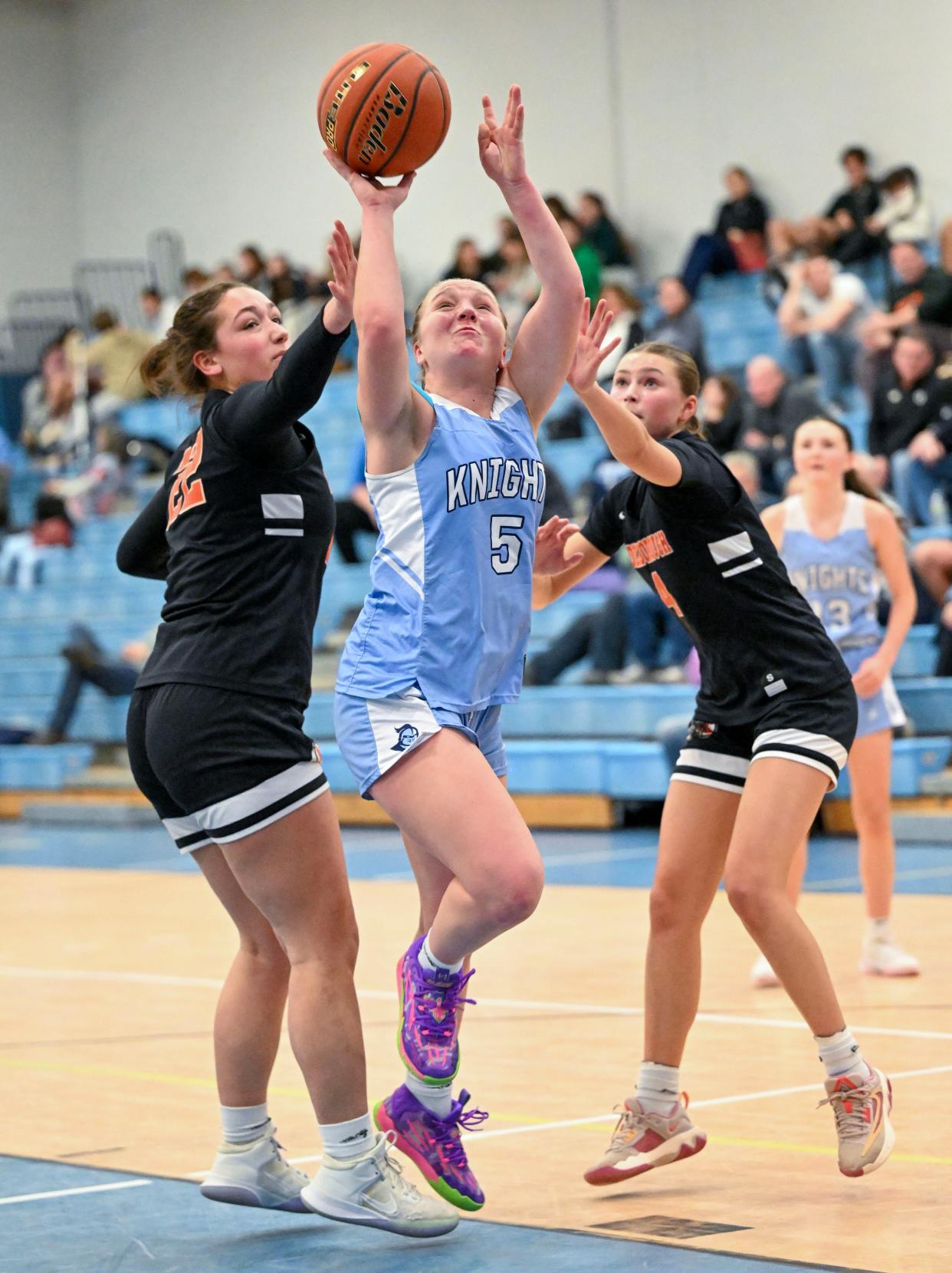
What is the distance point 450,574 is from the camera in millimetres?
3518

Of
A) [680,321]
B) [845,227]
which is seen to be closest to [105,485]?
[680,321]

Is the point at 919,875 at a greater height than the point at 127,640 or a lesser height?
lesser

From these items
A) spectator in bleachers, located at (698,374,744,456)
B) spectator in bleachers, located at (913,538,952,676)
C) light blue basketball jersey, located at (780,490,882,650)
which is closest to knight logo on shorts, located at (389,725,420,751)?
light blue basketball jersey, located at (780,490,882,650)

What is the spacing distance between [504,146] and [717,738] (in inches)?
55.6

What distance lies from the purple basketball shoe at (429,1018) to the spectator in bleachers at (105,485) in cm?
1514

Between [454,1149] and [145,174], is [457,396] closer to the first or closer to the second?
[454,1149]

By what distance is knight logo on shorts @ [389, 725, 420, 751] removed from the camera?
3466 mm

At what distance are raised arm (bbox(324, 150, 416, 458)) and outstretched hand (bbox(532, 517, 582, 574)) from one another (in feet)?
2.61

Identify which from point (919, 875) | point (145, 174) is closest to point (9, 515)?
point (145, 174)

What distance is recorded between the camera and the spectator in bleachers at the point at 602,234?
16.4 meters

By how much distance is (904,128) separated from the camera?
1537 cm

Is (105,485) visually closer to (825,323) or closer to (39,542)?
(39,542)

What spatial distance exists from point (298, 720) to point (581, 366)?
0.97 meters

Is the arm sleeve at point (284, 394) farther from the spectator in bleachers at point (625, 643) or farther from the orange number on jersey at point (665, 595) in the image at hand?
the spectator in bleachers at point (625, 643)
